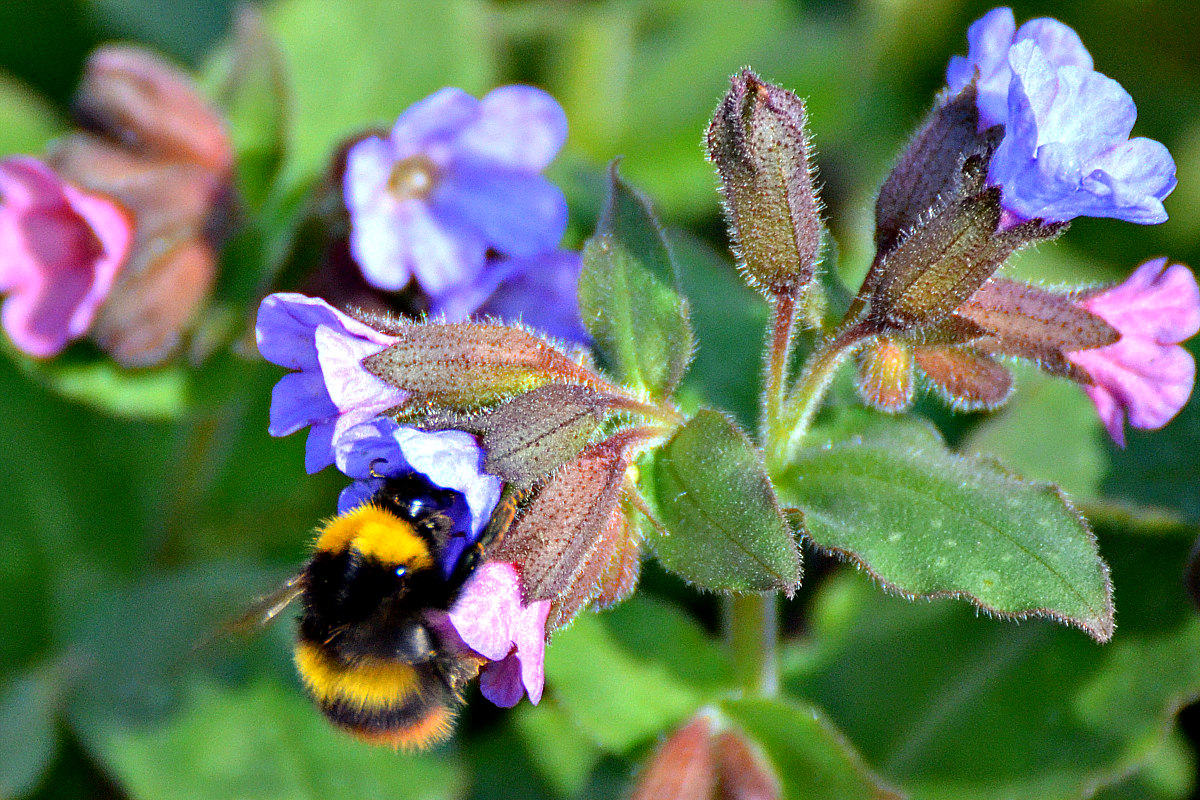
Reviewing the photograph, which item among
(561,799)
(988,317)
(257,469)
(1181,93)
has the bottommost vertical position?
(561,799)

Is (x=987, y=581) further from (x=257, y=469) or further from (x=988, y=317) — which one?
(x=257, y=469)

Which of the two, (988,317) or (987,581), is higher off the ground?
(988,317)

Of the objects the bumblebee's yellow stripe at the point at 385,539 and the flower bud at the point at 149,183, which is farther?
the flower bud at the point at 149,183

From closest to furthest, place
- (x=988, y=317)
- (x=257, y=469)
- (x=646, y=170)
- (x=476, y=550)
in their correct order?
(x=476, y=550)
(x=988, y=317)
(x=257, y=469)
(x=646, y=170)

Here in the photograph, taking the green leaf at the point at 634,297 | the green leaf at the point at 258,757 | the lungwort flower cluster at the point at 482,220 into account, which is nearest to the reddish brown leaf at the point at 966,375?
the green leaf at the point at 634,297

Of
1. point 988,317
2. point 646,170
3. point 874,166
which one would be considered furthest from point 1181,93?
point 988,317

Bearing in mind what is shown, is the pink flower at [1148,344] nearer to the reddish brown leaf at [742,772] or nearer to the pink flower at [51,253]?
the reddish brown leaf at [742,772]
